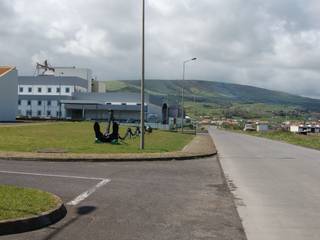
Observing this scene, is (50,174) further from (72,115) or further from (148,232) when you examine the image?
(72,115)

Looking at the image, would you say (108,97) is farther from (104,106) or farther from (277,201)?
(277,201)

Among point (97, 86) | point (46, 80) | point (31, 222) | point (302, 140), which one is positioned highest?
point (97, 86)

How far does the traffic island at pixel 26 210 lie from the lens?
321 inches

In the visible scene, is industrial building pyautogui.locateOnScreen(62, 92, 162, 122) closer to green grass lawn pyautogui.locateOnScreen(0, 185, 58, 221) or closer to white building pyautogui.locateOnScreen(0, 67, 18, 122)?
white building pyautogui.locateOnScreen(0, 67, 18, 122)

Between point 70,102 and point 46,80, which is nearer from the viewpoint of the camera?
point 70,102

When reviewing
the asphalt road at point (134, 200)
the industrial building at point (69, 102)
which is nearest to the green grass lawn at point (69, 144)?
the asphalt road at point (134, 200)

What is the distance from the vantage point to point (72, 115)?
124250 mm

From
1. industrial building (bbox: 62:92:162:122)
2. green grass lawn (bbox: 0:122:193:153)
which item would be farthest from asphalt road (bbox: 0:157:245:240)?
industrial building (bbox: 62:92:162:122)

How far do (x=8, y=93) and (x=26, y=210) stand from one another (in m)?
72.6

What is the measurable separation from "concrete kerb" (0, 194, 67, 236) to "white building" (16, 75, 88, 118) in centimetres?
11430

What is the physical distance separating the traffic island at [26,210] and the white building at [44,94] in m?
113

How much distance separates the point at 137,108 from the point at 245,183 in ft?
354

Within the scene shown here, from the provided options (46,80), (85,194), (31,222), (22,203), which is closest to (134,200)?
(85,194)

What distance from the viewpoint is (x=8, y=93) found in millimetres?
79062
